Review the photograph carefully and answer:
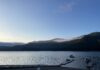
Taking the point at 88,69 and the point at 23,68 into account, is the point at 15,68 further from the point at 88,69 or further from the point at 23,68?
the point at 88,69

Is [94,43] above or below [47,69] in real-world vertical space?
above

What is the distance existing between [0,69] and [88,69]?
13711mm

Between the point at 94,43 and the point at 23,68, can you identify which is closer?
the point at 23,68

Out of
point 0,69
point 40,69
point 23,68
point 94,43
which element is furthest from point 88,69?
point 94,43

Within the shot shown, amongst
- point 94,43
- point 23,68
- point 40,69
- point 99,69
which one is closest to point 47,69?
point 40,69

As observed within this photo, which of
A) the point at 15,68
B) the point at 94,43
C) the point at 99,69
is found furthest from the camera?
the point at 94,43

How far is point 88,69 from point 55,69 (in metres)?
5.07

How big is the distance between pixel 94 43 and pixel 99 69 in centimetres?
15627

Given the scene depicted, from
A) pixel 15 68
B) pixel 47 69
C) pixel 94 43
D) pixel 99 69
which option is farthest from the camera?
pixel 94 43

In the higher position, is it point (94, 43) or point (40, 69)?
point (94, 43)

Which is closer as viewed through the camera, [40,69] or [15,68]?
[40,69]

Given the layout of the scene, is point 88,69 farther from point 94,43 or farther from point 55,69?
point 94,43

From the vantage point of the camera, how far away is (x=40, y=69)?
116ft

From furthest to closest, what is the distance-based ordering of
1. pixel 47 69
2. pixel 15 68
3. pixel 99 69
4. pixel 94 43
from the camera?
pixel 94 43 < pixel 99 69 < pixel 15 68 < pixel 47 69
